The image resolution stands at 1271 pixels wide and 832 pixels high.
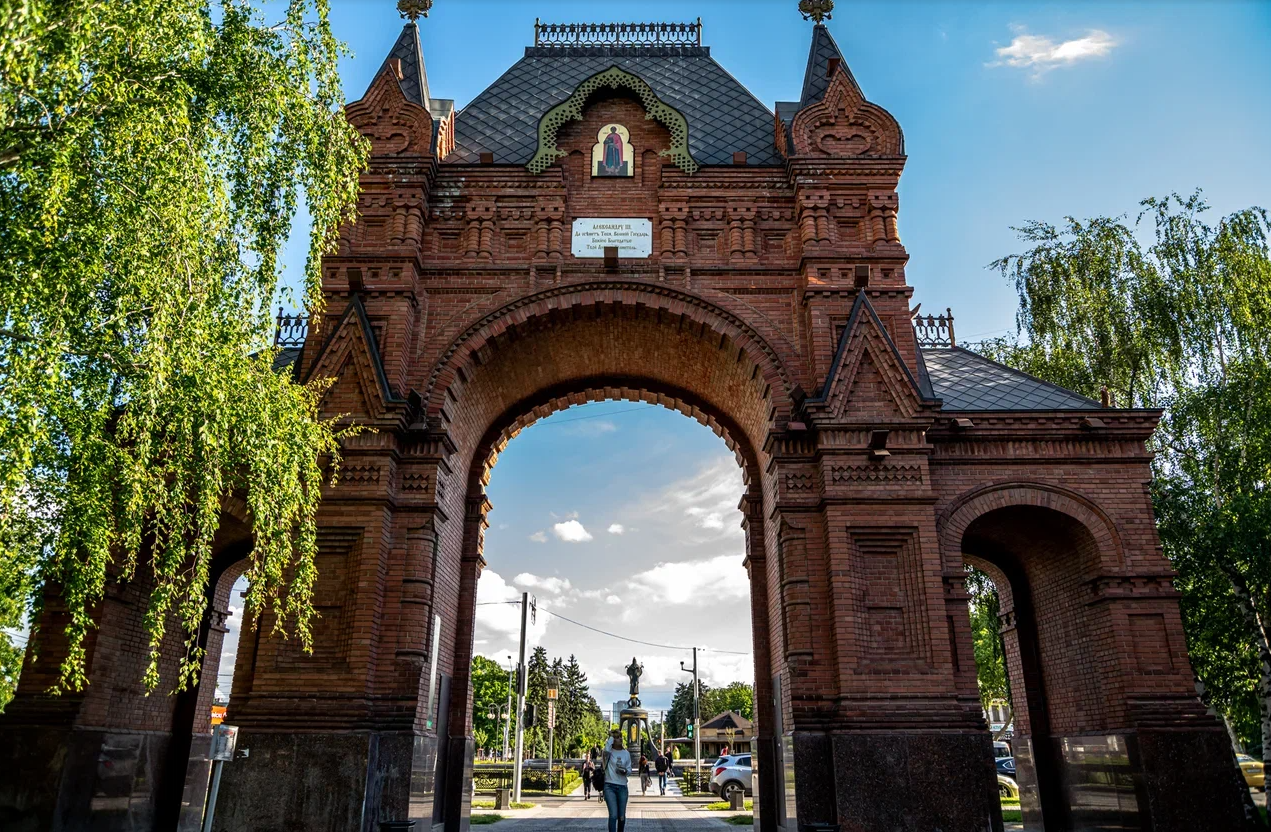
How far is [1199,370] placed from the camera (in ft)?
50.2

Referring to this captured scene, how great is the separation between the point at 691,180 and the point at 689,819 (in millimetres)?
12879

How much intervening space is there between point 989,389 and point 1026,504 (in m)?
2.01

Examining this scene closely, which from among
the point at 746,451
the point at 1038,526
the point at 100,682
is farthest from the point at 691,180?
the point at 100,682

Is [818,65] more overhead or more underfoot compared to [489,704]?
more overhead

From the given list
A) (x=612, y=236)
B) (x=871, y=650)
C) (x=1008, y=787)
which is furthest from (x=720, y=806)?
(x=612, y=236)

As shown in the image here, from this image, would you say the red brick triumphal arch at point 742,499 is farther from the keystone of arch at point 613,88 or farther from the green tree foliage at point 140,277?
the green tree foliage at point 140,277

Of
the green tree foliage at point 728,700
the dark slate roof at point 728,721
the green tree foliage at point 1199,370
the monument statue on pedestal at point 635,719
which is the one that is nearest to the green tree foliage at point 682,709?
the green tree foliage at point 728,700

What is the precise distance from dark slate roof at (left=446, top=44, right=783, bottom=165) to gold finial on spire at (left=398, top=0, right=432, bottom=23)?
1.73 m

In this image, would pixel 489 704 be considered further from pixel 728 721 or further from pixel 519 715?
pixel 519 715

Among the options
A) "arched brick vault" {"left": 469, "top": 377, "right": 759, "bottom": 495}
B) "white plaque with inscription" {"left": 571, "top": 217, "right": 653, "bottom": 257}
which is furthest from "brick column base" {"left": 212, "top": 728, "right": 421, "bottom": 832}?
"white plaque with inscription" {"left": 571, "top": 217, "right": 653, "bottom": 257}

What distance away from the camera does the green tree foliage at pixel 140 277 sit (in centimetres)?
617

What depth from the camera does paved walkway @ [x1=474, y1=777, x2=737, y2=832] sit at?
15453 mm

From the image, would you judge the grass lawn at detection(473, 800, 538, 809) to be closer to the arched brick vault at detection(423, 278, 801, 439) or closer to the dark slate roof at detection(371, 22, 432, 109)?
the arched brick vault at detection(423, 278, 801, 439)

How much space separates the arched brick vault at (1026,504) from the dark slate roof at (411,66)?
405 inches
